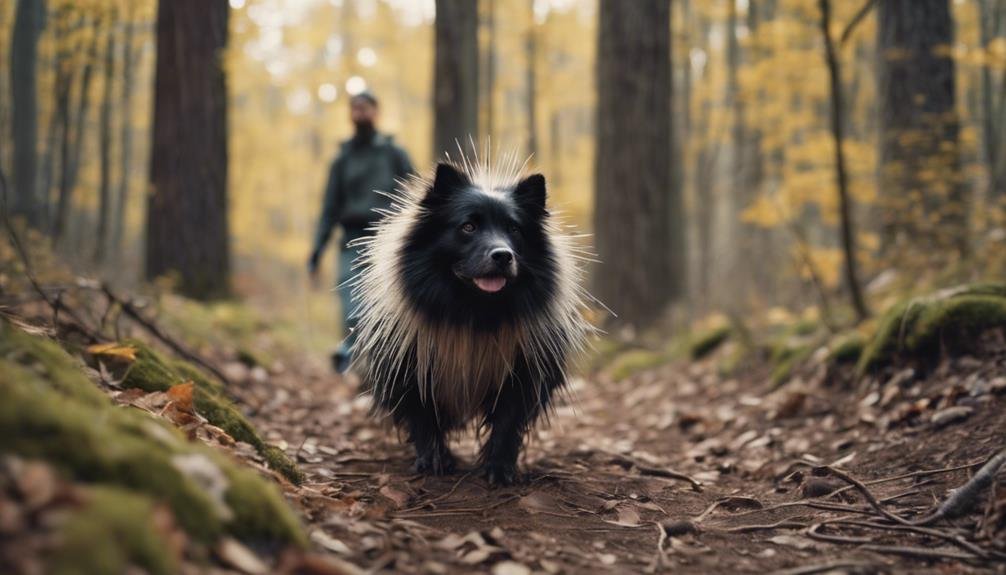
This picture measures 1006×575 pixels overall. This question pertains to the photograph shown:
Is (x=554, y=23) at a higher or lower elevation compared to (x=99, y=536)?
higher

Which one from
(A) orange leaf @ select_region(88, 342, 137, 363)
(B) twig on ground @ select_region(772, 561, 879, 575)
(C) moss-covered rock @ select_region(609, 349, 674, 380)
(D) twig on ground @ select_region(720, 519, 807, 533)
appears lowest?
(C) moss-covered rock @ select_region(609, 349, 674, 380)

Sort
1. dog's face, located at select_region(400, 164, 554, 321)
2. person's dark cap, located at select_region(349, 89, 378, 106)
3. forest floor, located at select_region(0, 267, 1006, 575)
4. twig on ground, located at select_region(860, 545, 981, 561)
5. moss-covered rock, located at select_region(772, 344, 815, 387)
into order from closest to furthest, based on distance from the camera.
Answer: forest floor, located at select_region(0, 267, 1006, 575) → twig on ground, located at select_region(860, 545, 981, 561) → dog's face, located at select_region(400, 164, 554, 321) → moss-covered rock, located at select_region(772, 344, 815, 387) → person's dark cap, located at select_region(349, 89, 378, 106)

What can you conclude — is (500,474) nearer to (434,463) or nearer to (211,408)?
(434,463)

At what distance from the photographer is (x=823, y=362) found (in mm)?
5180

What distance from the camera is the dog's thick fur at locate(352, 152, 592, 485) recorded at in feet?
12.1

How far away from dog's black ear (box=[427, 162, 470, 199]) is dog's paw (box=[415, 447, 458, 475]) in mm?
1334

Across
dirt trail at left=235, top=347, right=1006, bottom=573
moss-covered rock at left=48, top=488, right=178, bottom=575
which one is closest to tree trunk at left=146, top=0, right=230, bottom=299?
dirt trail at left=235, top=347, right=1006, bottom=573

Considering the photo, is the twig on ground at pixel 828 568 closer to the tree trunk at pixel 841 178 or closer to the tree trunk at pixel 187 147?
the tree trunk at pixel 841 178

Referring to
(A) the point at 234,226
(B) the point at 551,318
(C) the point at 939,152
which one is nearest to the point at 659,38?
(C) the point at 939,152

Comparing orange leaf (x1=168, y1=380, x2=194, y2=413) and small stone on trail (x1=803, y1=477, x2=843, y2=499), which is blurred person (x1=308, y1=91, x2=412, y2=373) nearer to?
orange leaf (x1=168, y1=380, x2=194, y2=413)

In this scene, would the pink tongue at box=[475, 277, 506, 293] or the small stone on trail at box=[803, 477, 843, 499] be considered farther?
the pink tongue at box=[475, 277, 506, 293]

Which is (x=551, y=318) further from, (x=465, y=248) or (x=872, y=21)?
(x=872, y=21)

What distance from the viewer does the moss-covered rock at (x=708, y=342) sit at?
716cm

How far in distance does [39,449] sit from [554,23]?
18.2 m
